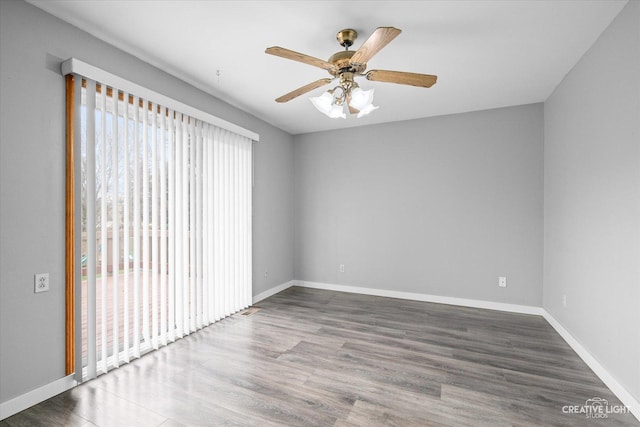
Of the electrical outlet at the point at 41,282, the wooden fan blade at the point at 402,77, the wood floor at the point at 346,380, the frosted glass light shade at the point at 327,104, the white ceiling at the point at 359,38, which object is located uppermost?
the white ceiling at the point at 359,38

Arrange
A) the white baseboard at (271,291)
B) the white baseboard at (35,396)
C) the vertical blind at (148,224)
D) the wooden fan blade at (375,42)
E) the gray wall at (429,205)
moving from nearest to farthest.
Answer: the wooden fan blade at (375,42) < the white baseboard at (35,396) < the vertical blind at (148,224) < the gray wall at (429,205) < the white baseboard at (271,291)

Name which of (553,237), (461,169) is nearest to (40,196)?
(461,169)

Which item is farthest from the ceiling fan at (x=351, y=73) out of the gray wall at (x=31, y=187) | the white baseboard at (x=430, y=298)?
the white baseboard at (x=430, y=298)

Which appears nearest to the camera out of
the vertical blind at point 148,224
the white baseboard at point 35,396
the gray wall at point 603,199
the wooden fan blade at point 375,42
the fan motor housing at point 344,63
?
the wooden fan blade at point 375,42

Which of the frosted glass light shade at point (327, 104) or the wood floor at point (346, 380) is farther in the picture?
the frosted glass light shade at point (327, 104)

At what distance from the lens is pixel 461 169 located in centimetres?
400

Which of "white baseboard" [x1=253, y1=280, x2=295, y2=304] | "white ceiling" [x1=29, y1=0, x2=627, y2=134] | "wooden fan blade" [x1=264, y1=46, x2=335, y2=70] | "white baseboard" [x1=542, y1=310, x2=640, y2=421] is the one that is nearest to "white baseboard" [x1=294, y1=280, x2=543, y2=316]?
"white baseboard" [x1=253, y1=280, x2=295, y2=304]

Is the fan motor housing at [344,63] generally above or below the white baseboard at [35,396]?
above

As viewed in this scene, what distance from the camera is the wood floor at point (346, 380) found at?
5.84ft

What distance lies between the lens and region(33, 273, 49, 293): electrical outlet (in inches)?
74.7

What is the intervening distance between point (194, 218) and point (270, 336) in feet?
4.74

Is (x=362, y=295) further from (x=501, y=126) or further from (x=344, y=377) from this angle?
(x=501, y=126)

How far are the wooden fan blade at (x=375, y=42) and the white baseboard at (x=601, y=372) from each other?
2641 mm

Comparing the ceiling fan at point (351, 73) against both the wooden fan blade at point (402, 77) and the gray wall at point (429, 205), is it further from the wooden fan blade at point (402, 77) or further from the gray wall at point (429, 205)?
the gray wall at point (429, 205)
